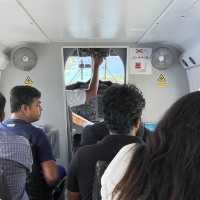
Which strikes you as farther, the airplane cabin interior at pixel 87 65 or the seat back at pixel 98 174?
the airplane cabin interior at pixel 87 65

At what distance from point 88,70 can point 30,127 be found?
2312 mm

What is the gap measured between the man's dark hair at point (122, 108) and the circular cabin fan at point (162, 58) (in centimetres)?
286

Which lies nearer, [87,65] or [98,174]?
[98,174]

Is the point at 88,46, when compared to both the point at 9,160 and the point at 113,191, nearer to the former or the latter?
the point at 9,160

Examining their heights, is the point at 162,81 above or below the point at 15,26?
below

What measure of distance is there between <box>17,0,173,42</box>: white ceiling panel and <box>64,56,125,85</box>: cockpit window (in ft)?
1.06

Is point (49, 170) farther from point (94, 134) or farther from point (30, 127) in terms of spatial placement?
point (94, 134)

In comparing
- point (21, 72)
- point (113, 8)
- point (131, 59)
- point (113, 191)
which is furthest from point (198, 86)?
point (113, 191)

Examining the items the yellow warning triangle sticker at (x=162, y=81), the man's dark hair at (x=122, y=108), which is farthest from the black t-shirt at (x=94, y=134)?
the yellow warning triangle sticker at (x=162, y=81)

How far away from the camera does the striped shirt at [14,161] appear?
7.01 ft

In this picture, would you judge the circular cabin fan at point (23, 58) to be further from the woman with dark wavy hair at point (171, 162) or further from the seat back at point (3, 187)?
the woman with dark wavy hair at point (171, 162)

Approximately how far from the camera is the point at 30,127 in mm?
2666

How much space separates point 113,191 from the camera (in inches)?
46.2

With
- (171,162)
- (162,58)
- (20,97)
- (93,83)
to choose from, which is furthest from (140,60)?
(171,162)
